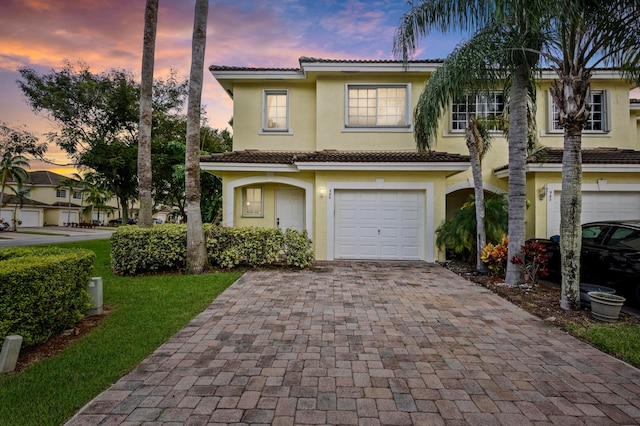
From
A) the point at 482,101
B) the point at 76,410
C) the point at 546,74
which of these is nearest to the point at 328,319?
the point at 76,410

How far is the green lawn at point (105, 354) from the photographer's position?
2.72 meters

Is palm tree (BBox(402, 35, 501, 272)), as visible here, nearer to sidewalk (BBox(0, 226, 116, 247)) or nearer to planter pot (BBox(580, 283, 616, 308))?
planter pot (BBox(580, 283, 616, 308))

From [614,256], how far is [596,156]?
6754 mm

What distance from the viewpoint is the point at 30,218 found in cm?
3944

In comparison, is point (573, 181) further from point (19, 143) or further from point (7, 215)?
point (7, 215)

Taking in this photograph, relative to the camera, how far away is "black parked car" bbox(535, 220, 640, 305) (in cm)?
562

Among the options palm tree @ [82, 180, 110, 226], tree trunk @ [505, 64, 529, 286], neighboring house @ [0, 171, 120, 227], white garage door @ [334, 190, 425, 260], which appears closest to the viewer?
tree trunk @ [505, 64, 529, 286]

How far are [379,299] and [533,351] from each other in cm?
273

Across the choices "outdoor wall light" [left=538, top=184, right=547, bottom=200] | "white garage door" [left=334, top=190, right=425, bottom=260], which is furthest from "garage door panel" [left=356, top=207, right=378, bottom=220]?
"outdoor wall light" [left=538, top=184, right=547, bottom=200]

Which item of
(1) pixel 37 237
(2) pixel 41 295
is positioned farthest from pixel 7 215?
(2) pixel 41 295

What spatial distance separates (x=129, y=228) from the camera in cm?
841

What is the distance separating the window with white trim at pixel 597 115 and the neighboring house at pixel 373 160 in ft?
0.14

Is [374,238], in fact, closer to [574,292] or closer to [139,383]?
[574,292]

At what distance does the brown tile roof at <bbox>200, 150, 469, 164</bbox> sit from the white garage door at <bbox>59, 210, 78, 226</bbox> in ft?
160
